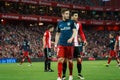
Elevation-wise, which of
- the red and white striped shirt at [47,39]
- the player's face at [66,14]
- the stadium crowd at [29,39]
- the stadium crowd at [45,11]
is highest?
the player's face at [66,14]

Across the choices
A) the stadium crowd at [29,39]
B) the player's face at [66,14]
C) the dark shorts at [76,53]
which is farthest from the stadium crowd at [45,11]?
the player's face at [66,14]

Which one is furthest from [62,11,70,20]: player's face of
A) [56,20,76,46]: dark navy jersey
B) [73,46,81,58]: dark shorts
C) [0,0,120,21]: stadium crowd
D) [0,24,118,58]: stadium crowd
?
[0,0,120,21]: stadium crowd

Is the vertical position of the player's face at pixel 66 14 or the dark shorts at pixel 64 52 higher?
the player's face at pixel 66 14

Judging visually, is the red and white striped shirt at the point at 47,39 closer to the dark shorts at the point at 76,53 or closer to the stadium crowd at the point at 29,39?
the dark shorts at the point at 76,53

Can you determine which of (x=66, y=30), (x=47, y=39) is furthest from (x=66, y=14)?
(x=47, y=39)

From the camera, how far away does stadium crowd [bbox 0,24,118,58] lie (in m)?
48.0

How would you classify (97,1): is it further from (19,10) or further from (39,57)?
(39,57)

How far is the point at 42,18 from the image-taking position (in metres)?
64.6

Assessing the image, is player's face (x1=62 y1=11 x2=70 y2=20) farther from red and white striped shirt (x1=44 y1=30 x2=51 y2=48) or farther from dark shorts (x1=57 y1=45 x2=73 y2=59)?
red and white striped shirt (x1=44 y1=30 x2=51 y2=48)

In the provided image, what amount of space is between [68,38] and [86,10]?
61468 mm

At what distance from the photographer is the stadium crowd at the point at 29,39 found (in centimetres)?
4800

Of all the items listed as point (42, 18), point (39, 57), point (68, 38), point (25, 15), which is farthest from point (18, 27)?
point (68, 38)

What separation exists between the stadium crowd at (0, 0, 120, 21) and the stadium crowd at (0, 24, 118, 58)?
2670 mm

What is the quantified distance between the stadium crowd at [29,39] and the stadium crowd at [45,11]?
105 inches
